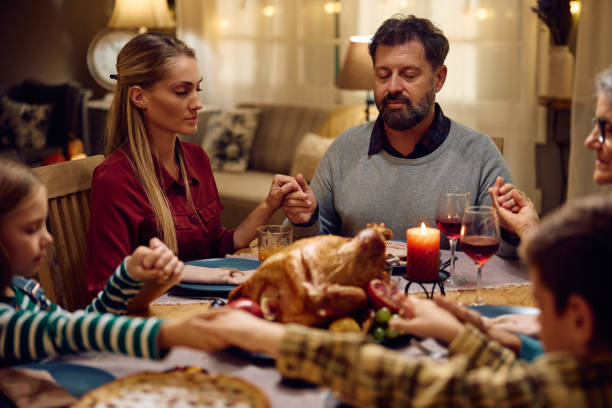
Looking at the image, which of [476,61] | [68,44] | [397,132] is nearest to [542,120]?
[476,61]

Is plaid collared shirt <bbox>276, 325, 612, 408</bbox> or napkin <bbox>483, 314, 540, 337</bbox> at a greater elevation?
plaid collared shirt <bbox>276, 325, 612, 408</bbox>

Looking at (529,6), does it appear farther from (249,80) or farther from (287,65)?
(249,80)

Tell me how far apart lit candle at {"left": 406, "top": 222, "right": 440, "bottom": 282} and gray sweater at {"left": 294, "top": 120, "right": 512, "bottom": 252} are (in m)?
0.60

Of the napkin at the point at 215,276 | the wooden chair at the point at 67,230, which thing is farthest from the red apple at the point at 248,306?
the wooden chair at the point at 67,230

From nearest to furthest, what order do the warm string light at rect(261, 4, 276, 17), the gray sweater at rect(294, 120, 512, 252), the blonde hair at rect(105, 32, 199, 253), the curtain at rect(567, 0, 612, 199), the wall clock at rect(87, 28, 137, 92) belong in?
1. the blonde hair at rect(105, 32, 199, 253)
2. the gray sweater at rect(294, 120, 512, 252)
3. the curtain at rect(567, 0, 612, 199)
4. the warm string light at rect(261, 4, 276, 17)
5. the wall clock at rect(87, 28, 137, 92)

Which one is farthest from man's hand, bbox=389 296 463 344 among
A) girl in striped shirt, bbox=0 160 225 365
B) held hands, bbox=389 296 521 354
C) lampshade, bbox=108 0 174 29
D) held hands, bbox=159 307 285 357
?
lampshade, bbox=108 0 174 29

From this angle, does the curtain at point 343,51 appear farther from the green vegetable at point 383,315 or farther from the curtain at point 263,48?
the green vegetable at point 383,315

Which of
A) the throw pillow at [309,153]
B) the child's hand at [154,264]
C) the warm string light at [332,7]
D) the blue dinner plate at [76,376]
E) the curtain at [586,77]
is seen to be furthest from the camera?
the warm string light at [332,7]

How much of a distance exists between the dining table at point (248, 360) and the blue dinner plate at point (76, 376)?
0.02 m

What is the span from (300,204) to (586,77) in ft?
7.31

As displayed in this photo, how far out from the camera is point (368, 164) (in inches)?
88.7

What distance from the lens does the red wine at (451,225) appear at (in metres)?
1.51

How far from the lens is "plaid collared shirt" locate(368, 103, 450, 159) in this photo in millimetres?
2193

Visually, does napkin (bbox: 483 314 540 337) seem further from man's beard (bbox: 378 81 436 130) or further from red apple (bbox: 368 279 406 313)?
man's beard (bbox: 378 81 436 130)
